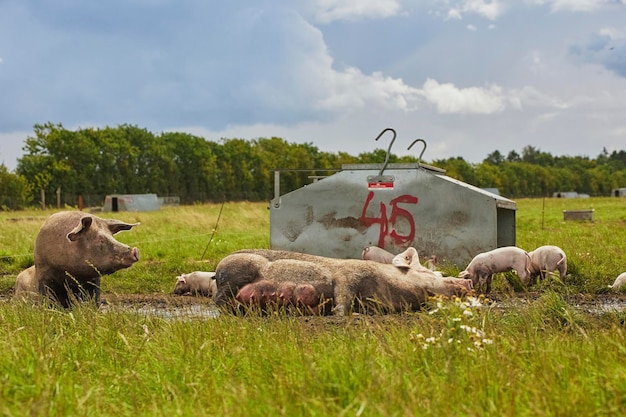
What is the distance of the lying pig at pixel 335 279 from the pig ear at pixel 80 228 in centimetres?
179

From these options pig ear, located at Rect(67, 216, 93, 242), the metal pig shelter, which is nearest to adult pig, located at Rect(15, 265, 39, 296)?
pig ear, located at Rect(67, 216, 93, 242)

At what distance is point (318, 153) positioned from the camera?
9725 cm

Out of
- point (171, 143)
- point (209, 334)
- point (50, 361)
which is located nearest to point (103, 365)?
point (50, 361)

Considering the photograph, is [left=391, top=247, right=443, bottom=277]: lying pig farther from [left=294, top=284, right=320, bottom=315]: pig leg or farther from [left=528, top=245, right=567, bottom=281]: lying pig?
[left=528, top=245, right=567, bottom=281]: lying pig

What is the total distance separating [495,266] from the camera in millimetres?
11852

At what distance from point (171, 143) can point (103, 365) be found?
2918 inches

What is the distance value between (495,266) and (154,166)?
211 ft

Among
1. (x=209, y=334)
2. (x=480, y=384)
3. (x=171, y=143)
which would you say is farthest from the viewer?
(x=171, y=143)

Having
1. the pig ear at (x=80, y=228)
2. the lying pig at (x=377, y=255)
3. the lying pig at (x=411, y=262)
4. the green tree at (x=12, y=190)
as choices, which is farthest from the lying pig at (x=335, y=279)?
the green tree at (x=12, y=190)

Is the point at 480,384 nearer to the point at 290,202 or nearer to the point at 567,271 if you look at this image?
the point at 567,271

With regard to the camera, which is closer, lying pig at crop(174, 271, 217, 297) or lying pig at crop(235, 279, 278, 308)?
lying pig at crop(235, 279, 278, 308)

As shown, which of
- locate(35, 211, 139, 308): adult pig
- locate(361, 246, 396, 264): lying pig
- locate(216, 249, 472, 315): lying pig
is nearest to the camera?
locate(35, 211, 139, 308): adult pig

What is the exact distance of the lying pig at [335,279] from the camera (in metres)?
9.12

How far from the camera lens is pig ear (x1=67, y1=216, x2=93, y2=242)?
314 inches
